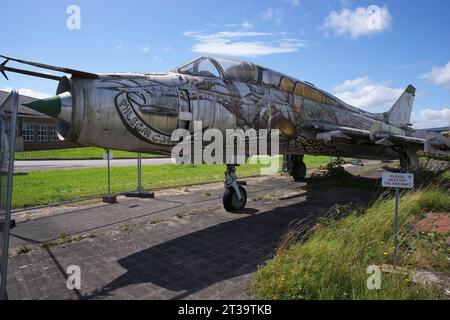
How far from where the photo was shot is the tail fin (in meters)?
16.6

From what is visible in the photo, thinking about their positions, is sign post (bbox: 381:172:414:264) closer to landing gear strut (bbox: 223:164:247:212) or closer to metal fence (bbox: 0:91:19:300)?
landing gear strut (bbox: 223:164:247:212)

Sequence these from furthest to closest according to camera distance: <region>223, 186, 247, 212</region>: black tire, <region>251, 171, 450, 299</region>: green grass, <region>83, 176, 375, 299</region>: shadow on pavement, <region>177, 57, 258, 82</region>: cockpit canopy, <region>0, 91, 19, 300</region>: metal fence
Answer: <region>223, 186, 247, 212</region>: black tire, <region>177, 57, 258, 82</region>: cockpit canopy, <region>83, 176, 375, 299</region>: shadow on pavement, <region>251, 171, 450, 299</region>: green grass, <region>0, 91, 19, 300</region>: metal fence

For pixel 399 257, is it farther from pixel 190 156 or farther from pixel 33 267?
pixel 33 267

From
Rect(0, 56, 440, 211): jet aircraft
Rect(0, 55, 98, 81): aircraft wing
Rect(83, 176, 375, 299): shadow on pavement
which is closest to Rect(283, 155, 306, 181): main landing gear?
Rect(0, 56, 440, 211): jet aircraft

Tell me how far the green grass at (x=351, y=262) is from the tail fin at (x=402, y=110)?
38.6 feet

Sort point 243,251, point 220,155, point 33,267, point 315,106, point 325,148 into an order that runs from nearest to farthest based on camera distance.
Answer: point 33,267 → point 243,251 → point 220,155 → point 315,106 → point 325,148

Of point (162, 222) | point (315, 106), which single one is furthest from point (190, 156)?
point (315, 106)

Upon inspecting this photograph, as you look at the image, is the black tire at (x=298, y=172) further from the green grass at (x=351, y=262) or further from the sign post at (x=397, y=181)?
the sign post at (x=397, y=181)

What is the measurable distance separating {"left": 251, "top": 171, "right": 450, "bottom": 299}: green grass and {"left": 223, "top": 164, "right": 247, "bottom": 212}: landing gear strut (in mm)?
3091

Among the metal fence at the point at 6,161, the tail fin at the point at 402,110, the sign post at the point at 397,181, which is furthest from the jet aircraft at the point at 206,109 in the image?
the tail fin at the point at 402,110

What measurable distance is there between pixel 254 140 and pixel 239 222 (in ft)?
7.48

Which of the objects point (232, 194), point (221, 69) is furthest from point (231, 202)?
point (221, 69)

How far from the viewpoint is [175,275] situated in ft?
15.1

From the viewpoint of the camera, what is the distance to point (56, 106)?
5113 millimetres
